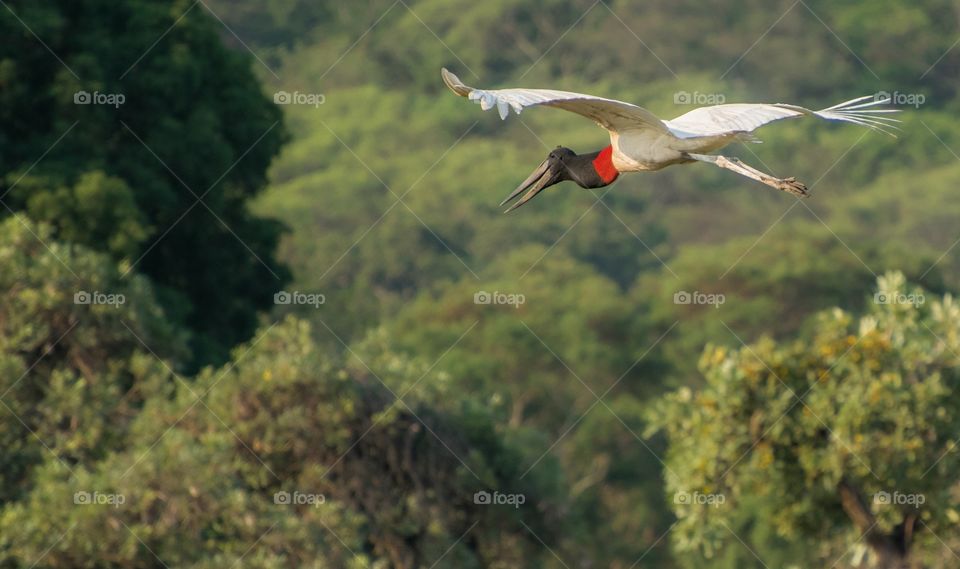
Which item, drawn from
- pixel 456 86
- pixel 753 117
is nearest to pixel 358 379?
pixel 753 117

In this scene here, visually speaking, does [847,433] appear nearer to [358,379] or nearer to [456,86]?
[358,379]

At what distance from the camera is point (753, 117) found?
8852mm

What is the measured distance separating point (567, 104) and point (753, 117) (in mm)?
1208

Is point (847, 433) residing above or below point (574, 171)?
below

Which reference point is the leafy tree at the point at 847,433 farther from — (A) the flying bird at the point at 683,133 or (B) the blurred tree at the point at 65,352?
(A) the flying bird at the point at 683,133

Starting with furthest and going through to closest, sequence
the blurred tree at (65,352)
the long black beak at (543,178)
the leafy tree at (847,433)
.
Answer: the blurred tree at (65,352), the leafy tree at (847,433), the long black beak at (543,178)

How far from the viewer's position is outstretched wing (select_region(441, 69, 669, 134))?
751 centimetres

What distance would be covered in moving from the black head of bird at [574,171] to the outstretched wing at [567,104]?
0.26 meters

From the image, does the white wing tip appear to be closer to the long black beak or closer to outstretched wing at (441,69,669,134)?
outstretched wing at (441,69,669,134)

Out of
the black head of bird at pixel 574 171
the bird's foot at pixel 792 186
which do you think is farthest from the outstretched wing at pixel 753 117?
the black head of bird at pixel 574 171

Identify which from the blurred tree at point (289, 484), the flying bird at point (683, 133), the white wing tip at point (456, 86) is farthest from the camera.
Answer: the blurred tree at point (289, 484)

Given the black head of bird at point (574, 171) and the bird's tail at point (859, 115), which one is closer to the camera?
the bird's tail at point (859, 115)

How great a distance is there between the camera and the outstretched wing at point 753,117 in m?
8.60

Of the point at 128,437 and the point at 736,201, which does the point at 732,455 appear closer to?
the point at 128,437
